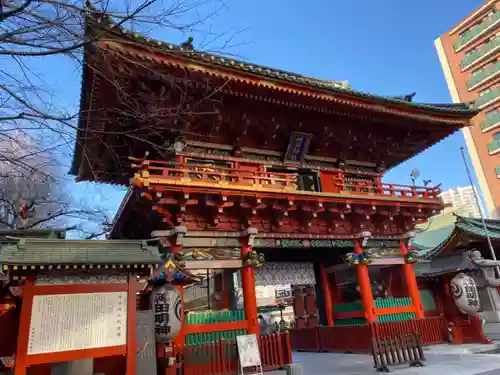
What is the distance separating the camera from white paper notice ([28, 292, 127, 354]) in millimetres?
A: 6961

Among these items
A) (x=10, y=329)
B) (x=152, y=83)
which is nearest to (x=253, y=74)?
(x=152, y=83)

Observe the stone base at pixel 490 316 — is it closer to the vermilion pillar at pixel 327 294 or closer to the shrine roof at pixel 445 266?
the shrine roof at pixel 445 266

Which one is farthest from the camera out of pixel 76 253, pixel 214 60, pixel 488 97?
pixel 488 97

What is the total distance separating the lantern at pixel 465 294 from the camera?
13.8 m

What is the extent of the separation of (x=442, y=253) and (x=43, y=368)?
1569 cm

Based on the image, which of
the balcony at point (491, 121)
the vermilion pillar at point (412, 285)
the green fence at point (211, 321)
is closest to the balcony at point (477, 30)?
the balcony at point (491, 121)

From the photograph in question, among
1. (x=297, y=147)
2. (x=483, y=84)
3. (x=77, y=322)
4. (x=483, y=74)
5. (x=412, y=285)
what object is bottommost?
(x=77, y=322)

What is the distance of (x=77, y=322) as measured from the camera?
7246mm

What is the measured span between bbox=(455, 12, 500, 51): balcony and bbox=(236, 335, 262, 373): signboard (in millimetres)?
43947

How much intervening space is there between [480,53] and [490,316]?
35.2m

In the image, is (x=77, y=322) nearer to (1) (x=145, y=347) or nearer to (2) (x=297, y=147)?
(1) (x=145, y=347)

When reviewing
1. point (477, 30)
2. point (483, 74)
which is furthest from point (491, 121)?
point (477, 30)

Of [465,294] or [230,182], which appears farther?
[465,294]

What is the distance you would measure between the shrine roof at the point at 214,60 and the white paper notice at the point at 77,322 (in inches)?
205
